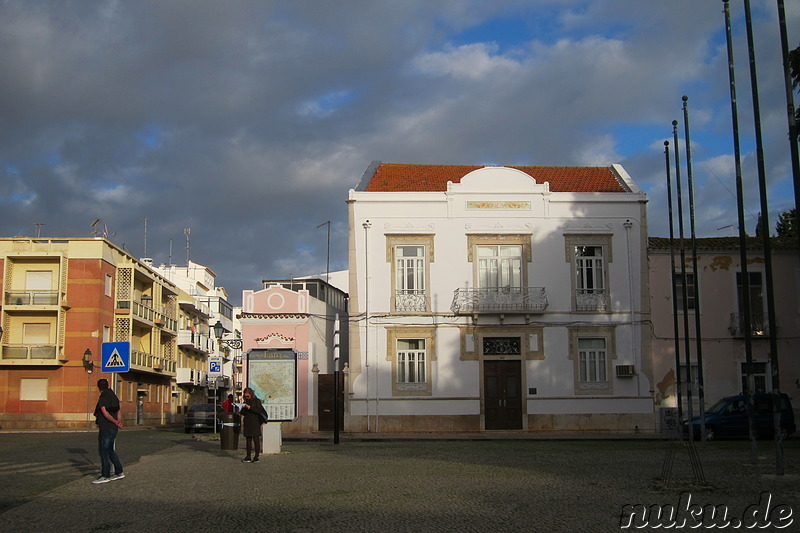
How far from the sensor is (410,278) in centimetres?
3347

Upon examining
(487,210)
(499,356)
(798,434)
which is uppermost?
(487,210)

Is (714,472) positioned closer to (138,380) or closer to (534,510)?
(534,510)

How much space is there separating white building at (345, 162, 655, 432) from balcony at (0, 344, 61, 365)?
20.6m

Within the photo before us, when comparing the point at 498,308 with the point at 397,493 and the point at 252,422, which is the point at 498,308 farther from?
the point at 397,493

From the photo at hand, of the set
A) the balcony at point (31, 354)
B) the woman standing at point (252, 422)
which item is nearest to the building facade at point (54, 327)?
the balcony at point (31, 354)

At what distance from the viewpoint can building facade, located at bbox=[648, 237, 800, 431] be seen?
3356 centimetres

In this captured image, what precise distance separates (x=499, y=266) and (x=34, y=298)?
87.2 feet

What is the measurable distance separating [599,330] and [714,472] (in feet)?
61.0

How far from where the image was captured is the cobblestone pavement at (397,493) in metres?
10.1

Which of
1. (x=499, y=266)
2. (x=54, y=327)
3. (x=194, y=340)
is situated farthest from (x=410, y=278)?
(x=194, y=340)

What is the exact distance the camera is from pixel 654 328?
3366 centimetres

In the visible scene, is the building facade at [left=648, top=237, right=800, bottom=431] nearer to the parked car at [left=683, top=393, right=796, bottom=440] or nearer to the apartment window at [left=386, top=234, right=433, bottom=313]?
the parked car at [left=683, top=393, right=796, bottom=440]

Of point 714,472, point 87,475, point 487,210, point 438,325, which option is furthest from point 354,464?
point 487,210

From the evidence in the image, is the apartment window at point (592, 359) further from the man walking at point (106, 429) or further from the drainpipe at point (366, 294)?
the man walking at point (106, 429)
